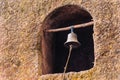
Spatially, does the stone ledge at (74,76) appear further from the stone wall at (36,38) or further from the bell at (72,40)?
the bell at (72,40)

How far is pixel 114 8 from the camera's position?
521cm

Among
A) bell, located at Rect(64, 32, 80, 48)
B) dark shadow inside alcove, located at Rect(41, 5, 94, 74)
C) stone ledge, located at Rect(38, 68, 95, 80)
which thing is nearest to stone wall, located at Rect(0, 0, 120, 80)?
stone ledge, located at Rect(38, 68, 95, 80)

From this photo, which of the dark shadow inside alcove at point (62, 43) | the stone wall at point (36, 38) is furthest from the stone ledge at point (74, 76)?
the dark shadow inside alcove at point (62, 43)

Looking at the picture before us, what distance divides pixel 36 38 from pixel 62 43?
0.61 m

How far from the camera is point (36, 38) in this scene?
18.2 feet

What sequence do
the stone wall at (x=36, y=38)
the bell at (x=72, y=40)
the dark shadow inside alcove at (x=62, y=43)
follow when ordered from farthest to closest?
1. the dark shadow inside alcove at (x=62, y=43)
2. the bell at (x=72, y=40)
3. the stone wall at (x=36, y=38)

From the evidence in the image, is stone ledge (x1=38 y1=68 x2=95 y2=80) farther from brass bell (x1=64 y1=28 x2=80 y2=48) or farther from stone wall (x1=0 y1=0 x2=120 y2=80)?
brass bell (x1=64 y1=28 x2=80 y2=48)

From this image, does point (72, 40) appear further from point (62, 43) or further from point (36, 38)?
point (62, 43)

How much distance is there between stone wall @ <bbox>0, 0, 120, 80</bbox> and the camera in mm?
5016

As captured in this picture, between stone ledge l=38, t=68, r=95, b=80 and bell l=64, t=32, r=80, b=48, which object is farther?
bell l=64, t=32, r=80, b=48

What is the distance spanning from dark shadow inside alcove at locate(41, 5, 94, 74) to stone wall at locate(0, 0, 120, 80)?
0.13 m

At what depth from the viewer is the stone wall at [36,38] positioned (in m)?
5.02

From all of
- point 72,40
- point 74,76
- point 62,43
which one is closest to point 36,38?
point 72,40

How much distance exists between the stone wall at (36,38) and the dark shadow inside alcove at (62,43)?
129mm
